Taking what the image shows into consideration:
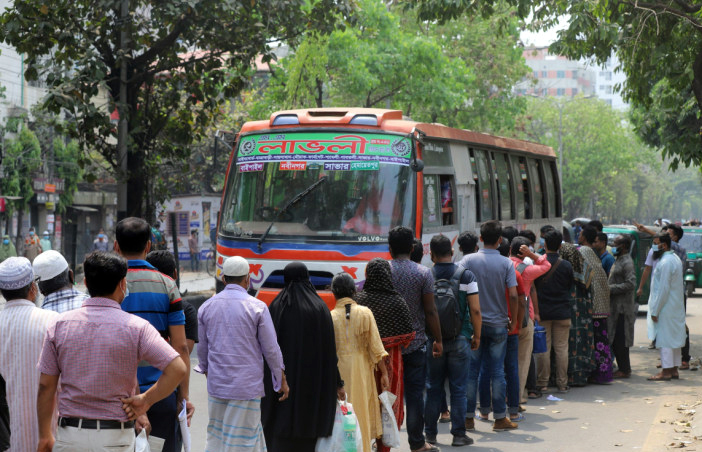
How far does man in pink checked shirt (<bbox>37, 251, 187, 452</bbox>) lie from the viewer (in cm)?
412

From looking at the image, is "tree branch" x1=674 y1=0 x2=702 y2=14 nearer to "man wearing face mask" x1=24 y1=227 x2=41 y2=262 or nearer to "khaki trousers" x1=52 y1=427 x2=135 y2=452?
"khaki trousers" x1=52 y1=427 x2=135 y2=452

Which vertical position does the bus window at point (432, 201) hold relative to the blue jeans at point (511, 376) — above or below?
above

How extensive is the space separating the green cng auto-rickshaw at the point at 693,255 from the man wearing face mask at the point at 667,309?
1422 cm

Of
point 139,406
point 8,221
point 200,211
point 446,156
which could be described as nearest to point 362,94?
point 200,211

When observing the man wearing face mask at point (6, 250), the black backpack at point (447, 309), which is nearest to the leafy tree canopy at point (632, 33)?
the black backpack at point (447, 309)

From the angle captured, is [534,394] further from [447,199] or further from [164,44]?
[164,44]

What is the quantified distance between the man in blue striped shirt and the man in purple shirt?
463mm

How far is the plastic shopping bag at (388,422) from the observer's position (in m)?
6.73

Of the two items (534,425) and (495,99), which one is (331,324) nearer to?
(534,425)

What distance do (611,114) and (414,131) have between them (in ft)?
213

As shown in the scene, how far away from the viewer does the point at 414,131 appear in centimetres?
1154

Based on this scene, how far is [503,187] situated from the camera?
15.3 meters

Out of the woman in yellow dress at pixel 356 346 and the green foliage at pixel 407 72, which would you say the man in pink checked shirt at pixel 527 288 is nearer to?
the woman in yellow dress at pixel 356 346

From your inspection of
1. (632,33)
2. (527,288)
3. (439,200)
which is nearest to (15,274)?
(527,288)
